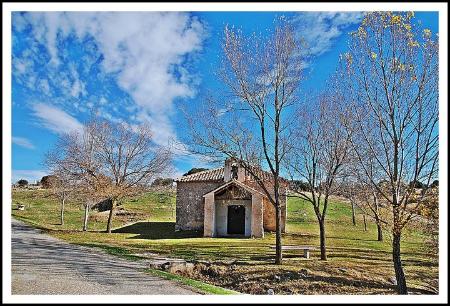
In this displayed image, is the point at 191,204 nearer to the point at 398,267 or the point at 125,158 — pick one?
the point at 125,158

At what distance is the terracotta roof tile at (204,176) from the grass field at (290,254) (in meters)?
2.40

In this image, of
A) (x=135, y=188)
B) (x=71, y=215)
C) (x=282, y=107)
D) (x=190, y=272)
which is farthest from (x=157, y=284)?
(x=71, y=215)

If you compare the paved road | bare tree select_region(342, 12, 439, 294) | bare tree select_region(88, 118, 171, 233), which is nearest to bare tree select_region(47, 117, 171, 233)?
bare tree select_region(88, 118, 171, 233)

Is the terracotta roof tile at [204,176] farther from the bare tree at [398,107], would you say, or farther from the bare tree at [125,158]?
the bare tree at [398,107]

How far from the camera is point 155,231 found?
18281 mm

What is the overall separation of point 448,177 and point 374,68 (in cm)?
234

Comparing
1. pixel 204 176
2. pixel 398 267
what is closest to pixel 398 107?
pixel 398 267

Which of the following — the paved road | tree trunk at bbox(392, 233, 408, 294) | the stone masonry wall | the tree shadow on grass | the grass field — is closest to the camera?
the paved road

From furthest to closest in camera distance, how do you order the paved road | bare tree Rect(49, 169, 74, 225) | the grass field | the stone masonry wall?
the stone masonry wall, bare tree Rect(49, 169, 74, 225), the grass field, the paved road

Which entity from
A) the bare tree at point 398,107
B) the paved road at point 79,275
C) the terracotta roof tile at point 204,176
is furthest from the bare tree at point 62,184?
the bare tree at point 398,107

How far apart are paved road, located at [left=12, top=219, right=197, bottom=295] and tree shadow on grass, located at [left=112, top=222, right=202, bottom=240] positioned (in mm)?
5857

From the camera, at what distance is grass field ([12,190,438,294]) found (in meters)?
8.14

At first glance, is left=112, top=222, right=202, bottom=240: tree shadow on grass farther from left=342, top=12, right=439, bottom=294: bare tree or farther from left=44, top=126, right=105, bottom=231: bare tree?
left=342, top=12, right=439, bottom=294: bare tree

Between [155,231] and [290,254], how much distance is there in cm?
856
